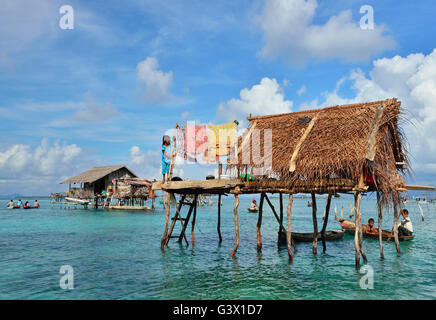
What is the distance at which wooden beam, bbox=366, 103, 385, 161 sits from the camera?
10305 mm

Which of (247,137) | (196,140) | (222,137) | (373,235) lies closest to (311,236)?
(373,235)

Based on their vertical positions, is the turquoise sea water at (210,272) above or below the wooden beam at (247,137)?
below

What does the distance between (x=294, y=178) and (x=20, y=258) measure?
12.5m

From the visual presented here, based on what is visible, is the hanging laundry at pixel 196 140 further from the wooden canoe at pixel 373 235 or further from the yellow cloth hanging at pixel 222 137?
the wooden canoe at pixel 373 235

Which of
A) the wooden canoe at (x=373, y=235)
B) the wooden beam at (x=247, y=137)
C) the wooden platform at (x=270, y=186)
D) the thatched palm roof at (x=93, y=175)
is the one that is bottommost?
the wooden canoe at (x=373, y=235)

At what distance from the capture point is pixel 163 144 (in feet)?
45.1

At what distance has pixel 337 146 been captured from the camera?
36.3 ft

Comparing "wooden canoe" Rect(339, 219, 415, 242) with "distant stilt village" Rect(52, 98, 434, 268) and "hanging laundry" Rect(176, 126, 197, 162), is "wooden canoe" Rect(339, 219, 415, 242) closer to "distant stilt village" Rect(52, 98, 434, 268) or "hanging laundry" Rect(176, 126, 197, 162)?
"distant stilt village" Rect(52, 98, 434, 268)

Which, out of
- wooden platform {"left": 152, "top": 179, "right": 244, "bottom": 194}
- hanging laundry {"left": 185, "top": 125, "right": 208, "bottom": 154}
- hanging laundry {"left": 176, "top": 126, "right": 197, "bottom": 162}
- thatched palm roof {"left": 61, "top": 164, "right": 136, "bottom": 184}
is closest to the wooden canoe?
wooden platform {"left": 152, "top": 179, "right": 244, "bottom": 194}

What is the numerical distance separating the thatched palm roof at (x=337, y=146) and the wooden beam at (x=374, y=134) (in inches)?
3.1

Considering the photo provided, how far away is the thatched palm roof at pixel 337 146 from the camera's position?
10594 mm

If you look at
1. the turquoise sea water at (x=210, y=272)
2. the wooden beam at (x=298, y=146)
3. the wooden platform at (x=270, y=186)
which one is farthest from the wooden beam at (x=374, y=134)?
the turquoise sea water at (x=210, y=272)

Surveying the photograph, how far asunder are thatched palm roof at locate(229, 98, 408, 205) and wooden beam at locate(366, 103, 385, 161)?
0.26 ft
